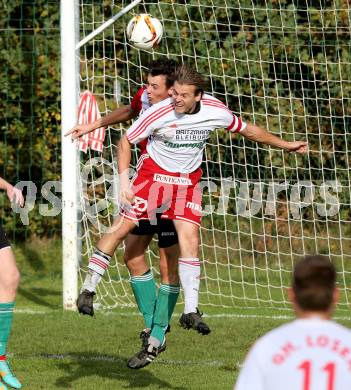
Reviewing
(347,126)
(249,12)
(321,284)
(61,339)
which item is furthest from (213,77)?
(321,284)

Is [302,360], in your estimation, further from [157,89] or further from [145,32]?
[145,32]

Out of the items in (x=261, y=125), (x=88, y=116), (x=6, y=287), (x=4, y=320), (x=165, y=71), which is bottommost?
(x=4, y=320)

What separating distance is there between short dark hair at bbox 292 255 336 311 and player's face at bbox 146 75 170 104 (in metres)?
4.21

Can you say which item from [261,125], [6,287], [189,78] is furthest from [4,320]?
[261,125]

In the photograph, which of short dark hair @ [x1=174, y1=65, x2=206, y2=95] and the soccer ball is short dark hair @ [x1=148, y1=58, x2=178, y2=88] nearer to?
short dark hair @ [x1=174, y1=65, x2=206, y2=95]

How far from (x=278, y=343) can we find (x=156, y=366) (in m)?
4.87

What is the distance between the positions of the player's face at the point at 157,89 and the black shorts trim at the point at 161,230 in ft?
2.95

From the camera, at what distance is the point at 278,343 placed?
154 inches

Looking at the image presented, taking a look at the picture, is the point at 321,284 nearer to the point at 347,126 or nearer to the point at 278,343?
the point at 278,343

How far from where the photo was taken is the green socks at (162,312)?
796cm

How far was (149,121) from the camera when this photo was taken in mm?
7871

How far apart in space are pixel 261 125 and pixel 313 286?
944 cm

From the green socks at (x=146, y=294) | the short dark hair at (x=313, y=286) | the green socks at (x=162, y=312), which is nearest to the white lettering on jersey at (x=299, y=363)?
the short dark hair at (x=313, y=286)

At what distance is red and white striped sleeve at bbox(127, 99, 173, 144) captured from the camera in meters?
7.86
